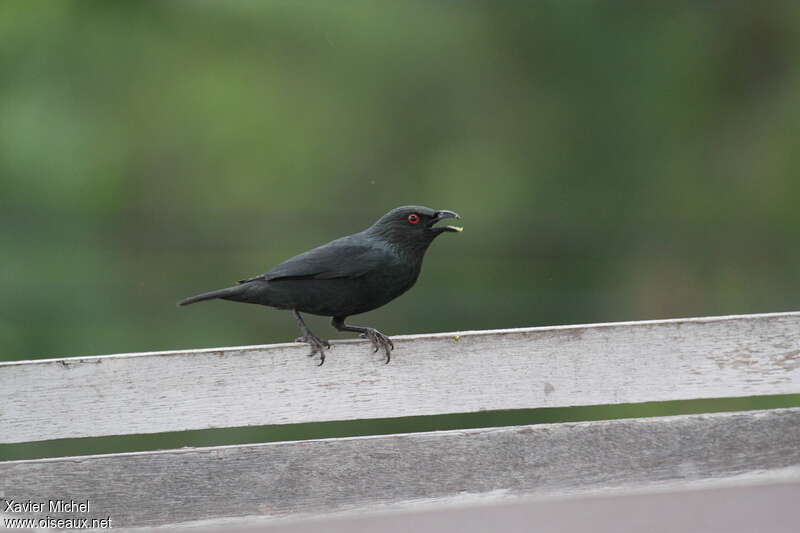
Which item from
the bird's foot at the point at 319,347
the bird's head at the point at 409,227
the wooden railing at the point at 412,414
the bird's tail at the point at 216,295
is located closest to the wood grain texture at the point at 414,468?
the wooden railing at the point at 412,414

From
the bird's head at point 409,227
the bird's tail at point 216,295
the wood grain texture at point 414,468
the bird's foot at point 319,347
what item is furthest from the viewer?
the bird's head at point 409,227

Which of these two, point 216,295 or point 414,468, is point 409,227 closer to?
point 216,295

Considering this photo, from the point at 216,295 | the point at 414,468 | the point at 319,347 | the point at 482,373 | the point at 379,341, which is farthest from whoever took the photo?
the point at 216,295

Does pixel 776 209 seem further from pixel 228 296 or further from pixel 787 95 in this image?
pixel 228 296

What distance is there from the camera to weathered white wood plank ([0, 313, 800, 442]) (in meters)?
2.55

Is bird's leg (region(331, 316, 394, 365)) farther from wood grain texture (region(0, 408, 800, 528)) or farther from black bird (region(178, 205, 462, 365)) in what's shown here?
wood grain texture (region(0, 408, 800, 528))

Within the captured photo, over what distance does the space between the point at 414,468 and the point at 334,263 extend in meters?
1.25

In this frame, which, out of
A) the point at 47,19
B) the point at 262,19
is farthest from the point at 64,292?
the point at 262,19

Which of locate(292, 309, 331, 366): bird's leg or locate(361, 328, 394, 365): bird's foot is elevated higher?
locate(361, 328, 394, 365): bird's foot

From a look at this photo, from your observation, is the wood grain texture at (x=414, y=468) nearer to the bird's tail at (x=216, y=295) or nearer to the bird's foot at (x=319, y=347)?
the bird's foot at (x=319, y=347)

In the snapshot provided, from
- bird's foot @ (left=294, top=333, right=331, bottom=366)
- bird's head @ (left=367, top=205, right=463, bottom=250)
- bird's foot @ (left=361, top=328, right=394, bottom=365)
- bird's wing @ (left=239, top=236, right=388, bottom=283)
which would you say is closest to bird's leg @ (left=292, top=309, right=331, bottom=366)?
bird's foot @ (left=294, top=333, right=331, bottom=366)

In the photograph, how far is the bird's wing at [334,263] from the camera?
354 centimetres

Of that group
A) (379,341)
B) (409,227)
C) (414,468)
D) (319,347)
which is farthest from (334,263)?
(414,468)

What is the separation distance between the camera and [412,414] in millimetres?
2654
